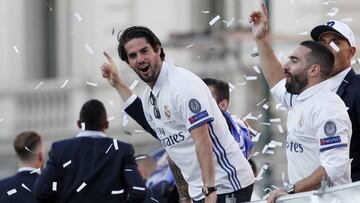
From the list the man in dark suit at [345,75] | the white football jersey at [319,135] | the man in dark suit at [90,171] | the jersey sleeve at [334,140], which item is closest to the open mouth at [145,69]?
the white football jersey at [319,135]

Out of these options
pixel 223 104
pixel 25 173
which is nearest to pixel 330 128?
pixel 223 104

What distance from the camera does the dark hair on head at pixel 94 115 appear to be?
12117 mm

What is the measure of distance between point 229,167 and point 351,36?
3.90 feet

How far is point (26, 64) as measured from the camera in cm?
2902

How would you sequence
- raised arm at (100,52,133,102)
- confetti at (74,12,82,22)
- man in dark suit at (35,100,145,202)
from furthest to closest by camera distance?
confetti at (74,12,82,22) → man in dark suit at (35,100,145,202) → raised arm at (100,52,133,102)

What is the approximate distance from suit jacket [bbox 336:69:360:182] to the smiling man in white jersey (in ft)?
2.04

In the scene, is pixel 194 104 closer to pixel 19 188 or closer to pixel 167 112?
pixel 167 112

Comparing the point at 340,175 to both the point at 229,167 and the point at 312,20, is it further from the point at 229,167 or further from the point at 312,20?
the point at 312,20

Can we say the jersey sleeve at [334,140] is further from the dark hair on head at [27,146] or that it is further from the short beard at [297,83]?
the dark hair on head at [27,146]

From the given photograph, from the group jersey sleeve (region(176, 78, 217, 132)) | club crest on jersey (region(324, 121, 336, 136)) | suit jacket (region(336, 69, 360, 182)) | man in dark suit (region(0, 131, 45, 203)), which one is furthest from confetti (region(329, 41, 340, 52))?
man in dark suit (region(0, 131, 45, 203))

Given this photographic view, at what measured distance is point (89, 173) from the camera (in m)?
12.1

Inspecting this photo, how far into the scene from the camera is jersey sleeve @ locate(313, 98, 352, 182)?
991 centimetres

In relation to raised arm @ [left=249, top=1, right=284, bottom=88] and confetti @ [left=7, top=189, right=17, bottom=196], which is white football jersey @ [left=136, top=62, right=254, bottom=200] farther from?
confetti @ [left=7, top=189, right=17, bottom=196]

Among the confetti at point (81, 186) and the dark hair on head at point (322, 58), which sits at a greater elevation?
the dark hair on head at point (322, 58)
